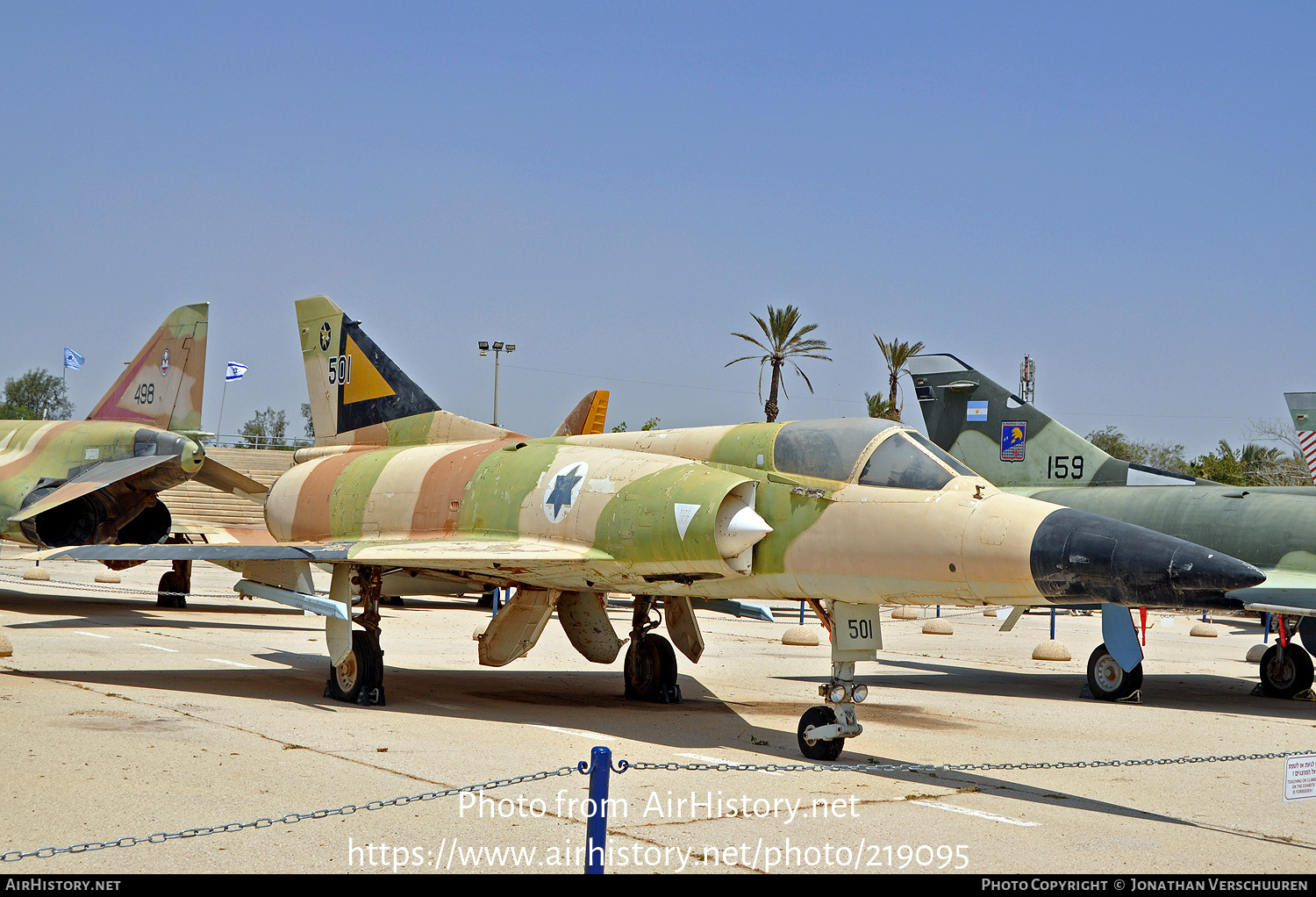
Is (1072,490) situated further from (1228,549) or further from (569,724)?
(569,724)

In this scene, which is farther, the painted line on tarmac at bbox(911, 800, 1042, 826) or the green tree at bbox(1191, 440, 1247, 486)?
the green tree at bbox(1191, 440, 1247, 486)

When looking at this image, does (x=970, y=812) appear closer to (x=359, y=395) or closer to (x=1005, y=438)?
(x=359, y=395)

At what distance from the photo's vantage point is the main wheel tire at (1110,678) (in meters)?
13.2

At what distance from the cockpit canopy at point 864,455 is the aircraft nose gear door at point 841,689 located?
1.03 meters

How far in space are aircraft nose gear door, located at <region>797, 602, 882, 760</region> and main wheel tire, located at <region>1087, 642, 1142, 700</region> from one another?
610 cm

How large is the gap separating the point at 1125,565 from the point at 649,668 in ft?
18.9

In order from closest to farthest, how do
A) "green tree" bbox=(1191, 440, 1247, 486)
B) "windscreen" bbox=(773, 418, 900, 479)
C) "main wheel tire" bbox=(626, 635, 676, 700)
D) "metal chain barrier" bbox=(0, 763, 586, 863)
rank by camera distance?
1. "metal chain barrier" bbox=(0, 763, 586, 863)
2. "windscreen" bbox=(773, 418, 900, 479)
3. "main wheel tire" bbox=(626, 635, 676, 700)
4. "green tree" bbox=(1191, 440, 1247, 486)

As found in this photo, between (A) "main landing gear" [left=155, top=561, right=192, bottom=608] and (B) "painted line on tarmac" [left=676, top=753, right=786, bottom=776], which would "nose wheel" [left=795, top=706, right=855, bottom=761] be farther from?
(A) "main landing gear" [left=155, top=561, right=192, bottom=608]

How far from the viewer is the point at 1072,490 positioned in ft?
50.5

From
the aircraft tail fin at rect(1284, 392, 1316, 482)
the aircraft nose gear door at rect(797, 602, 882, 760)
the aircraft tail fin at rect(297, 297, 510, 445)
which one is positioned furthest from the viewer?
the aircraft tail fin at rect(1284, 392, 1316, 482)

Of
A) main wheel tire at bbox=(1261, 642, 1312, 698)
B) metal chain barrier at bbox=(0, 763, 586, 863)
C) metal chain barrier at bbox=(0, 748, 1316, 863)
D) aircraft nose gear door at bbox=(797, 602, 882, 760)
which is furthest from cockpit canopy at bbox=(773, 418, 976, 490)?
main wheel tire at bbox=(1261, 642, 1312, 698)

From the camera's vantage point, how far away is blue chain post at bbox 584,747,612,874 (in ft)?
13.9

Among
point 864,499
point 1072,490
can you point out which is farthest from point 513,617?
point 1072,490
